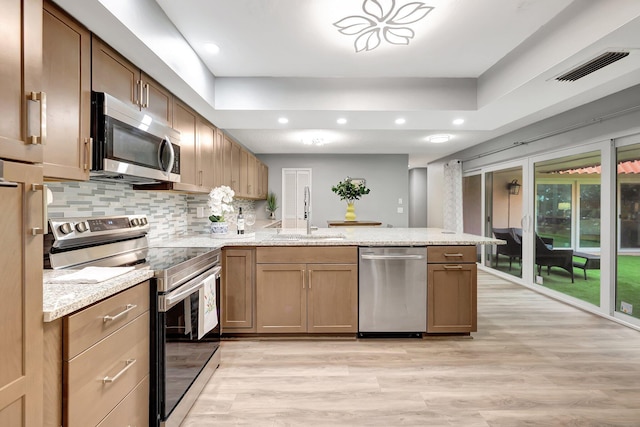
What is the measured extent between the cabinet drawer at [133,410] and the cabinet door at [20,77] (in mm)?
1004

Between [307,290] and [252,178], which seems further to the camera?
[252,178]

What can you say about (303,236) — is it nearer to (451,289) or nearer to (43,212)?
(451,289)

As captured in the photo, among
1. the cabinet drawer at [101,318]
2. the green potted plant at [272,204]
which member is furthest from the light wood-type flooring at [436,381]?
the green potted plant at [272,204]

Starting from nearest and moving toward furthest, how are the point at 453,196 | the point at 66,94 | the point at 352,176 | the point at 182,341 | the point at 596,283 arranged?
the point at 66,94 < the point at 182,341 < the point at 596,283 < the point at 453,196 < the point at 352,176

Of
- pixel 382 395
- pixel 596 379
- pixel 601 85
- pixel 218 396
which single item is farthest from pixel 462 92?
pixel 218 396

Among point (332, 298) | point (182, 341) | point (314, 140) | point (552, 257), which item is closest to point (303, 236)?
point (332, 298)

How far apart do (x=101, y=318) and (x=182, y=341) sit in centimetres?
61

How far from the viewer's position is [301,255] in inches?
105

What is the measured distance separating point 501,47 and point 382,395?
9.07 feet

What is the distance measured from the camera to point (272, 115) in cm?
344

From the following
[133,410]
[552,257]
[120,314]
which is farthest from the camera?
[552,257]

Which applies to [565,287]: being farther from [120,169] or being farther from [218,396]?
[120,169]

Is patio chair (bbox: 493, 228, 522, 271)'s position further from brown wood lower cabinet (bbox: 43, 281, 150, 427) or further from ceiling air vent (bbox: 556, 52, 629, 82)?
brown wood lower cabinet (bbox: 43, 281, 150, 427)

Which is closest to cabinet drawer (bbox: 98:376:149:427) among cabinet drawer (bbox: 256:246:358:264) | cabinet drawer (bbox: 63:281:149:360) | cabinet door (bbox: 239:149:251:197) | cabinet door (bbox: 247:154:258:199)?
cabinet drawer (bbox: 63:281:149:360)
